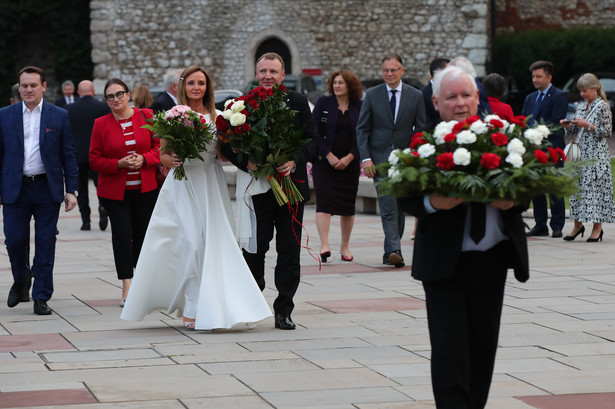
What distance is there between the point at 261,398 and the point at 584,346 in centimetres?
221

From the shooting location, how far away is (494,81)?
11.6 metres

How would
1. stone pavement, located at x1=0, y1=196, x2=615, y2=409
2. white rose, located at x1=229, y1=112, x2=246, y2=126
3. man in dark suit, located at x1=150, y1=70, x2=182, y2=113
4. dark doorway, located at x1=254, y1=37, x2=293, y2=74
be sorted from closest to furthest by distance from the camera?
stone pavement, located at x1=0, y1=196, x2=615, y2=409 < white rose, located at x1=229, y1=112, x2=246, y2=126 < man in dark suit, located at x1=150, y1=70, x2=182, y2=113 < dark doorway, located at x1=254, y1=37, x2=293, y2=74

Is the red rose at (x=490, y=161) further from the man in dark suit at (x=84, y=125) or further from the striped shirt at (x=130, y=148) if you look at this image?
the man in dark suit at (x=84, y=125)

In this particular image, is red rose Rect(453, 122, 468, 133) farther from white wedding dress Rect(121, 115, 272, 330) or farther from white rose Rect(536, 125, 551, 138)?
white wedding dress Rect(121, 115, 272, 330)

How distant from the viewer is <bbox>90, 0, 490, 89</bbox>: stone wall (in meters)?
31.1

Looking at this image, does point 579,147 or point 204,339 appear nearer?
point 204,339

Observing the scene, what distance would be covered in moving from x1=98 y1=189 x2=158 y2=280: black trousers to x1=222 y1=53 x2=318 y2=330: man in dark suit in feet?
4.49

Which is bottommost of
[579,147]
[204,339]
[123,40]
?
[204,339]

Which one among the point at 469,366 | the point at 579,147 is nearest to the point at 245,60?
the point at 579,147

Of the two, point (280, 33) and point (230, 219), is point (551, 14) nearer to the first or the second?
point (280, 33)

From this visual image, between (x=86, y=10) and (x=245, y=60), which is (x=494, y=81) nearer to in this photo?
(x=245, y=60)

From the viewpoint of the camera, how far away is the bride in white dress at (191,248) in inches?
295

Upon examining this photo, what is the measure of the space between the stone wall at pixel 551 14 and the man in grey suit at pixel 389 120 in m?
23.9

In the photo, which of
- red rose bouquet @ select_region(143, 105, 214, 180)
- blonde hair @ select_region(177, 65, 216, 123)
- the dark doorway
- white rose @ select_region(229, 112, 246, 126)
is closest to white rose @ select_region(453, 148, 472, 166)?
white rose @ select_region(229, 112, 246, 126)
